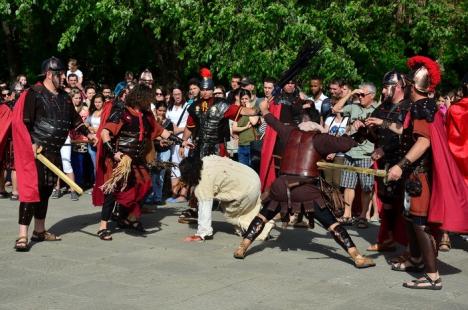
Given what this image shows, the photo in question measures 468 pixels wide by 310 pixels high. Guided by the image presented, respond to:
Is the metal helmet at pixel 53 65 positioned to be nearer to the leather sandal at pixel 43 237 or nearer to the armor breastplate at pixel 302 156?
the leather sandal at pixel 43 237

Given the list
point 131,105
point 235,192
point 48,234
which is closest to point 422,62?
point 235,192

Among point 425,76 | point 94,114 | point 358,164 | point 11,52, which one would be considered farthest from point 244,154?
point 11,52

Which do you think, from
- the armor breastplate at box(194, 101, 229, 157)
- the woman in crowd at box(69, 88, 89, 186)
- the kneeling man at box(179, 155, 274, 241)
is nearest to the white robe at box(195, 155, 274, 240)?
the kneeling man at box(179, 155, 274, 241)

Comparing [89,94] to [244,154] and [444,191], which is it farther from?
[444,191]

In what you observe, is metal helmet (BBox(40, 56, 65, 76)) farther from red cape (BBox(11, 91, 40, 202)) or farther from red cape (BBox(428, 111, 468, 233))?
red cape (BBox(428, 111, 468, 233))

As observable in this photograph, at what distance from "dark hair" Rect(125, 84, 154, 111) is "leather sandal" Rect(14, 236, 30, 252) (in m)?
1.90

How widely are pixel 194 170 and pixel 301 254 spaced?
1398 mm

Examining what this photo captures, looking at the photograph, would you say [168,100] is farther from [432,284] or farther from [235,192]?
[432,284]

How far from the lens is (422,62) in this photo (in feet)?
22.7

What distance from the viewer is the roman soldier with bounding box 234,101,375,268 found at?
23.9ft

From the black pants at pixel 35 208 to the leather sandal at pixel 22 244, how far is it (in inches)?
7.2

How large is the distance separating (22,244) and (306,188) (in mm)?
2872

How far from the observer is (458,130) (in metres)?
7.53

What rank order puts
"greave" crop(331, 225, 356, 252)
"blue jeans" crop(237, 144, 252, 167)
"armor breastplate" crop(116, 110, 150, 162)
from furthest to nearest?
"blue jeans" crop(237, 144, 252, 167) → "armor breastplate" crop(116, 110, 150, 162) → "greave" crop(331, 225, 356, 252)
